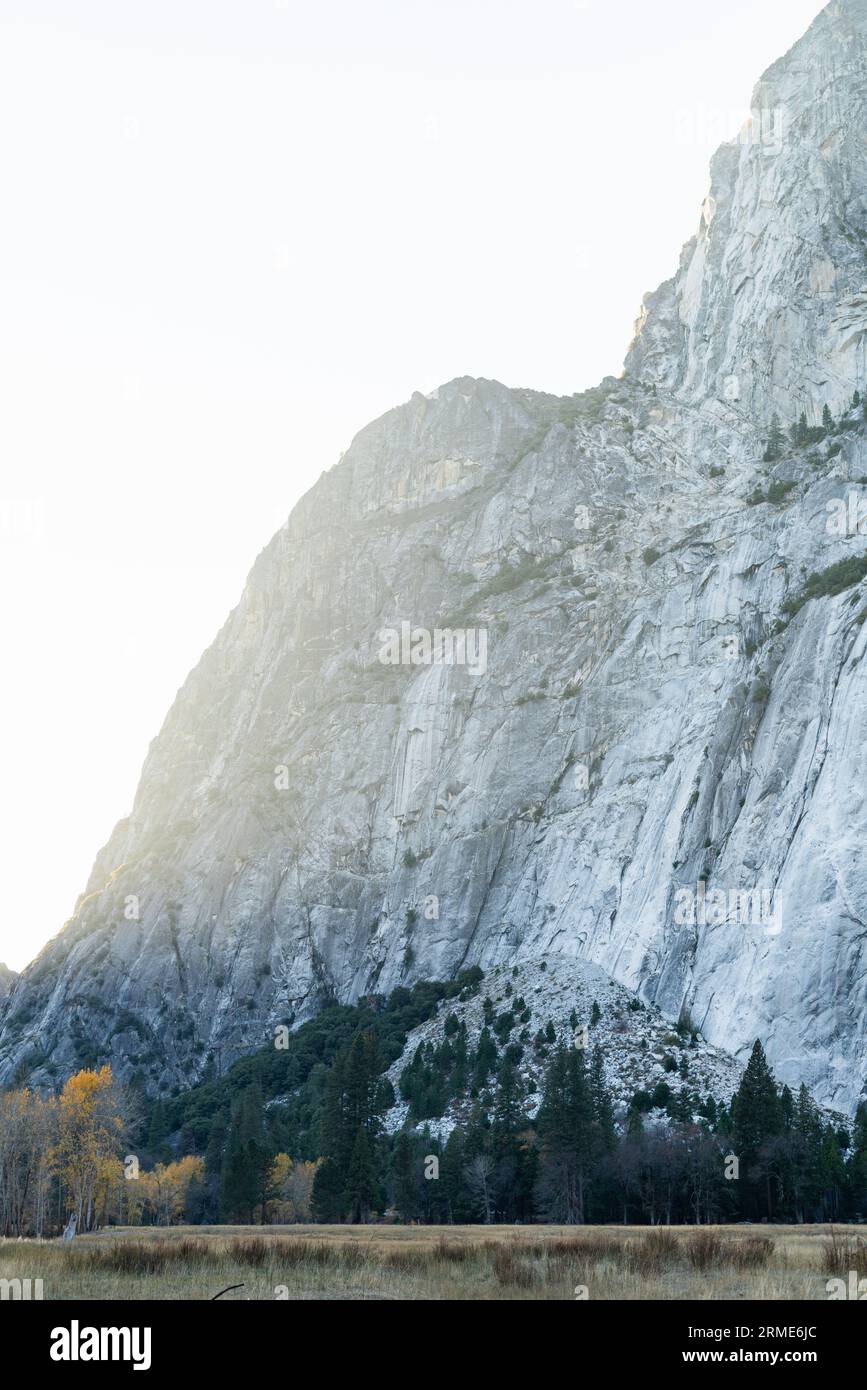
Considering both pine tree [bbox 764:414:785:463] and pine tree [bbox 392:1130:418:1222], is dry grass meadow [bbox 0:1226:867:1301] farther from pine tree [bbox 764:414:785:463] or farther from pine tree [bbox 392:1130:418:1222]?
pine tree [bbox 764:414:785:463]

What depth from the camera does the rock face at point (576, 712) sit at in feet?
336

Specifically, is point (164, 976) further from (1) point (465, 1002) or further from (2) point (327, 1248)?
(2) point (327, 1248)

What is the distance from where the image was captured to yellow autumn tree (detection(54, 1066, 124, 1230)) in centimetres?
7806

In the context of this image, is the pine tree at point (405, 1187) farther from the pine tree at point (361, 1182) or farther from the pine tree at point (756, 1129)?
the pine tree at point (756, 1129)

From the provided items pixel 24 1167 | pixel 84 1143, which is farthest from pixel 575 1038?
pixel 24 1167

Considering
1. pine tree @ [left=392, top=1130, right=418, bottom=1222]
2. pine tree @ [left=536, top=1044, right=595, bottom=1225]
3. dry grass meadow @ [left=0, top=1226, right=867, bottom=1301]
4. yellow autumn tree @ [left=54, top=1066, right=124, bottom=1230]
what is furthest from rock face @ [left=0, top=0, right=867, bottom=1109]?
dry grass meadow @ [left=0, top=1226, right=867, bottom=1301]

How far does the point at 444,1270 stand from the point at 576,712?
4398 inches

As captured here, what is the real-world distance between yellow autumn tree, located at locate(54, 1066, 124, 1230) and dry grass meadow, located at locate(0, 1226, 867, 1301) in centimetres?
4847

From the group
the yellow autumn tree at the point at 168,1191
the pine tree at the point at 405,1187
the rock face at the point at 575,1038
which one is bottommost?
the yellow autumn tree at the point at 168,1191

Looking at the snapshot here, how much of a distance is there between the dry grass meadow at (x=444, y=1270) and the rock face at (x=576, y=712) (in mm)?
56949

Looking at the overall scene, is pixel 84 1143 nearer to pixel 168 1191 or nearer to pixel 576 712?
pixel 168 1191

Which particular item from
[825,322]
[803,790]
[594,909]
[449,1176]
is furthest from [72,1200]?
[825,322]

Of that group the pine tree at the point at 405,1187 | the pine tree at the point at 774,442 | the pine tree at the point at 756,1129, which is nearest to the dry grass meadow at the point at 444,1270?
the pine tree at the point at 756,1129
